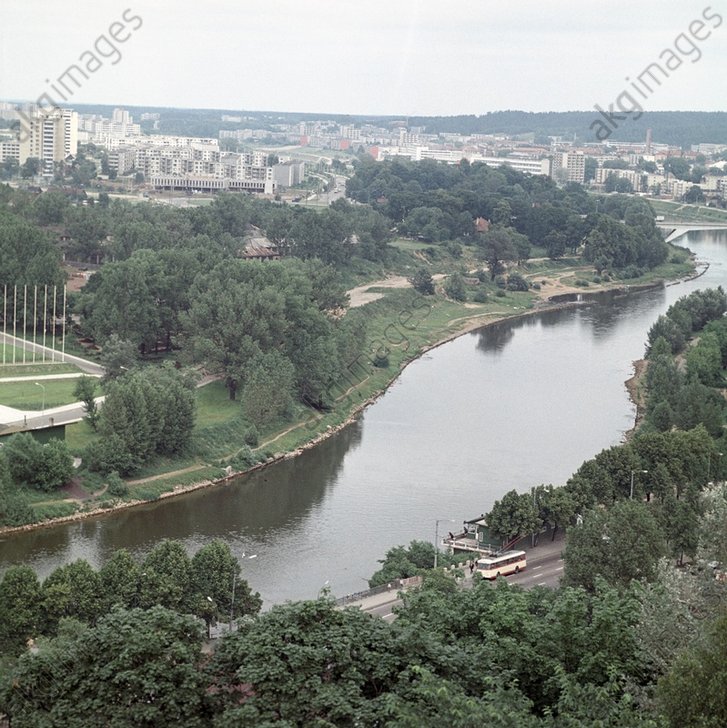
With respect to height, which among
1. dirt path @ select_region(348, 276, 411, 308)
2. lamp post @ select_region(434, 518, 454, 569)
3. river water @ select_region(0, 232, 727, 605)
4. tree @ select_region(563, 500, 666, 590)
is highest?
tree @ select_region(563, 500, 666, 590)

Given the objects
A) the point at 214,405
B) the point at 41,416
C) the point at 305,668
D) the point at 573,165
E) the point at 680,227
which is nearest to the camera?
the point at 305,668

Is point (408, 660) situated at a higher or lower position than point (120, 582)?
higher

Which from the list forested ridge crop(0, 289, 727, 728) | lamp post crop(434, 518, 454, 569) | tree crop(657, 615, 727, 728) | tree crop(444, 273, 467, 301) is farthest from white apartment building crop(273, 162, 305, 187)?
tree crop(657, 615, 727, 728)

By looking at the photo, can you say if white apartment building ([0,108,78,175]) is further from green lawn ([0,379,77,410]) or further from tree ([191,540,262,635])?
tree ([191,540,262,635])

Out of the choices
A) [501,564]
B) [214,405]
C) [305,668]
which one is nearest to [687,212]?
[214,405]

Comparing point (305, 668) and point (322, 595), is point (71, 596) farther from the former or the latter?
point (305, 668)
